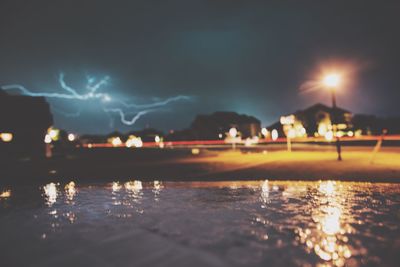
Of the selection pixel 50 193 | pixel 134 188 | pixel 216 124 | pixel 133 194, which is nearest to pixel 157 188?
pixel 134 188

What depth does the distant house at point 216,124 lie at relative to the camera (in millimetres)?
63763

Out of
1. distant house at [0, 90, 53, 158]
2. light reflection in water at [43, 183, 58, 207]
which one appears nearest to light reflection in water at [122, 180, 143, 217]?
light reflection in water at [43, 183, 58, 207]

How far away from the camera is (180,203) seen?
786 centimetres

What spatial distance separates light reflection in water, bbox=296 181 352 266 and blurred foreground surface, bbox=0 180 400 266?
16 millimetres

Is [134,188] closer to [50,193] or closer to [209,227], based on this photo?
[50,193]

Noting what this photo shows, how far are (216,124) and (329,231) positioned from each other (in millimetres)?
57871

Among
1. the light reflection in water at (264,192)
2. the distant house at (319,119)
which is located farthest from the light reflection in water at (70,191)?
the distant house at (319,119)

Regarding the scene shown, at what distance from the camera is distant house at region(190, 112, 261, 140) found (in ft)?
209

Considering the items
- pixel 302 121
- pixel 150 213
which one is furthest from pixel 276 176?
pixel 302 121

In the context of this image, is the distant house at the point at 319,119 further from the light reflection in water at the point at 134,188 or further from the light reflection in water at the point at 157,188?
the light reflection in water at the point at 134,188

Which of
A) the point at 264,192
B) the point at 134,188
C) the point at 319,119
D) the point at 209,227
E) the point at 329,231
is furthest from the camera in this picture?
the point at 319,119

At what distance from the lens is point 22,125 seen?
27.2 meters

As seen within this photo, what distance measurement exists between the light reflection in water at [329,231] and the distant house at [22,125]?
2618 cm

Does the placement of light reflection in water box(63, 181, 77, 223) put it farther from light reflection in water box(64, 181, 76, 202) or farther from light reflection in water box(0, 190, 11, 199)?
light reflection in water box(0, 190, 11, 199)
